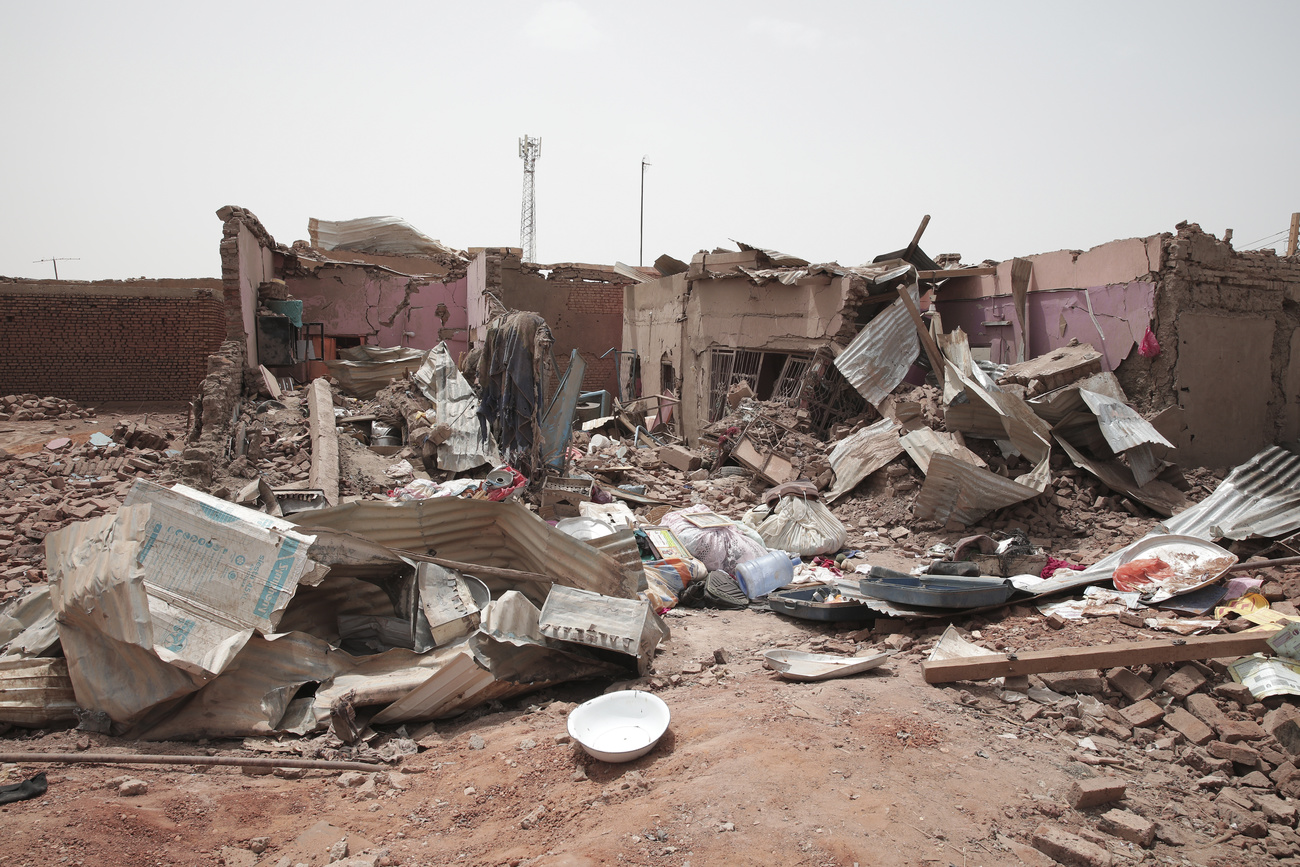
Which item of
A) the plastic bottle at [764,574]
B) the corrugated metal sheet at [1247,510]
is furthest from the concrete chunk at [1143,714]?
the plastic bottle at [764,574]

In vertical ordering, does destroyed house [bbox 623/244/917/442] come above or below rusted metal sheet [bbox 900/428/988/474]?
above

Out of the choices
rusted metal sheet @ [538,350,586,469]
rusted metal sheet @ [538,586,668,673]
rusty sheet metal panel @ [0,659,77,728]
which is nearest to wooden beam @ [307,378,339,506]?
rusted metal sheet @ [538,350,586,469]

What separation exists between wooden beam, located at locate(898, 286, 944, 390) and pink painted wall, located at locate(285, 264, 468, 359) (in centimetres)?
921

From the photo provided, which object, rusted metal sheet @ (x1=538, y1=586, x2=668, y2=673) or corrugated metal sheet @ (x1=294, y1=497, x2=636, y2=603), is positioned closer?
rusted metal sheet @ (x1=538, y1=586, x2=668, y2=673)

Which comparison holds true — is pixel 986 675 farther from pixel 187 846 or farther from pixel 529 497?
pixel 529 497

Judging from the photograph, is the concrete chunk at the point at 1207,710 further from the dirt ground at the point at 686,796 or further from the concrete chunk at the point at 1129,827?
the concrete chunk at the point at 1129,827

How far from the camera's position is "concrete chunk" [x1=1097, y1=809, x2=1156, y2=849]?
2.66 meters

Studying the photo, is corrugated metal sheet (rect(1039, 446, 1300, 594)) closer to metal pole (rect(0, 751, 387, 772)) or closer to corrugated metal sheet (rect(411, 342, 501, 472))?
metal pole (rect(0, 751, 387, 772))

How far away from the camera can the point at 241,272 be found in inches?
401

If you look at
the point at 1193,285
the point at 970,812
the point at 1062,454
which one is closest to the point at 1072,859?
the point at 970,812

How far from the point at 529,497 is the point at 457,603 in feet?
10.9

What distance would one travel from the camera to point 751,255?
1211 centimetres

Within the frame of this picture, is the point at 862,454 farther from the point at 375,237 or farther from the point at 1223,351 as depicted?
the point at 375,237

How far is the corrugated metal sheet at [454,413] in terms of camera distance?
27.9ft
